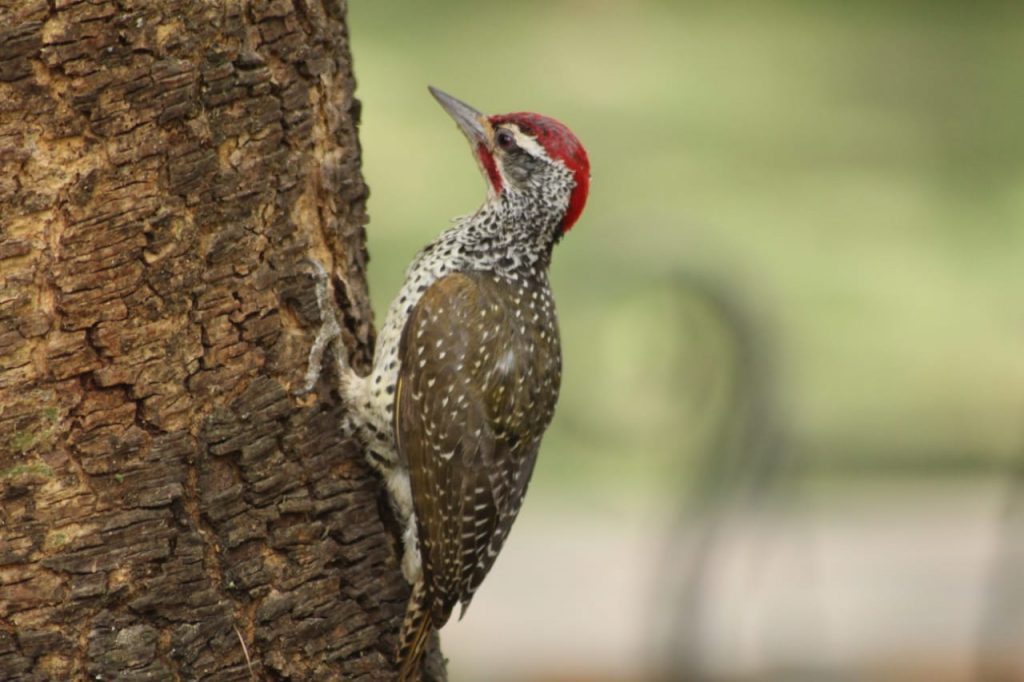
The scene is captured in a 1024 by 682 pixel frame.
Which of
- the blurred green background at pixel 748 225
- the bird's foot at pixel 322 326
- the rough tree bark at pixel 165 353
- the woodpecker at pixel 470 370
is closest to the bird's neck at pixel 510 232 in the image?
the woodpecker at pixel 470 370

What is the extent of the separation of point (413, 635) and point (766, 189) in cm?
862

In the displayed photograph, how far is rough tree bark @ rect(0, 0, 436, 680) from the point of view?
11.4 ft

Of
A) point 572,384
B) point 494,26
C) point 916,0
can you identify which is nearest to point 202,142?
point 572,384

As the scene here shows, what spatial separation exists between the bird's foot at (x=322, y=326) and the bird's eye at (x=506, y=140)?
1.05 metres

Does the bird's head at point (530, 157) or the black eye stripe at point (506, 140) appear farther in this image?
the black eye stripe at point (506, 140)

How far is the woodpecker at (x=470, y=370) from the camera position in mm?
4238

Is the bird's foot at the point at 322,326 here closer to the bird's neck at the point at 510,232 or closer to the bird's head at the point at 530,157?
the bird's neck at the point at 510,232

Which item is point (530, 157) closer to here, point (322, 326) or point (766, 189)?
point (322, 326)

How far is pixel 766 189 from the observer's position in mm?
12195

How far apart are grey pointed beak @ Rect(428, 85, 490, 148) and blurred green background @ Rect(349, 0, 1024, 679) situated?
2713 mm

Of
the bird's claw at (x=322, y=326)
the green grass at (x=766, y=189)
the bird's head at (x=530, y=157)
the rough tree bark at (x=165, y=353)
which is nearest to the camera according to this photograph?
the rough tree bark at (x=165, y=353)

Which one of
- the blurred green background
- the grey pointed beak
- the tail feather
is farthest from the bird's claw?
the blurred green background

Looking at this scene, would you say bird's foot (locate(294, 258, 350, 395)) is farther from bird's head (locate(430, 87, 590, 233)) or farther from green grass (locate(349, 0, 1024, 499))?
green grass (locate(349, 0, 1024, 499))

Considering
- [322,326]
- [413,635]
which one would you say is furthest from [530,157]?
[413,635]
